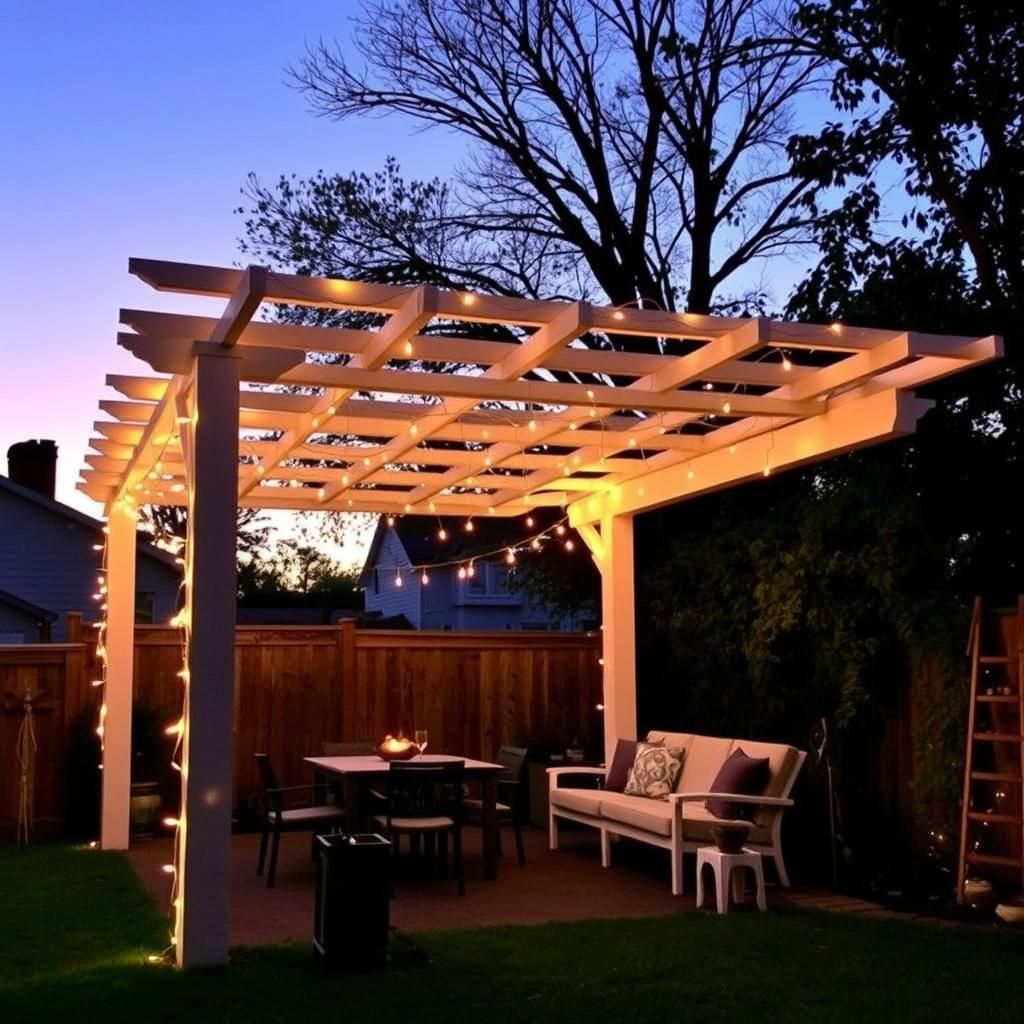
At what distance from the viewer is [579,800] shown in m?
8.68

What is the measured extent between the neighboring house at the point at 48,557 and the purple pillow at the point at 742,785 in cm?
1232

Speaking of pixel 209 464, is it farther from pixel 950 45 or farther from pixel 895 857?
pixel 950 45

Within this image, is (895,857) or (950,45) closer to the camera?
(895,857)

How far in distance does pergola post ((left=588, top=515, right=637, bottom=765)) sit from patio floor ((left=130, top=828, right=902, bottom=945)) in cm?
95

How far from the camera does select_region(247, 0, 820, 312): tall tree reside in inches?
518

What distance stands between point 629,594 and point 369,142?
6485 mm

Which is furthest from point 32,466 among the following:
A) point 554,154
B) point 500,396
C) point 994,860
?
point 994,860

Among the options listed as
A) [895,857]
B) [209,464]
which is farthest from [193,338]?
[895,857]

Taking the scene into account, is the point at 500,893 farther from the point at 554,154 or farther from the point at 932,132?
the point at 554,154

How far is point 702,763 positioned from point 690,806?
0.38 meters

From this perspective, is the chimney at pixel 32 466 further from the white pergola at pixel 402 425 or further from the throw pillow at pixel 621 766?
the throw pillow at pixel 621 766

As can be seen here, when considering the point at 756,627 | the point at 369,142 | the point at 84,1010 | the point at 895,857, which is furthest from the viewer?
the point at 369,142

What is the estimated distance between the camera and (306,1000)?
4848 mm

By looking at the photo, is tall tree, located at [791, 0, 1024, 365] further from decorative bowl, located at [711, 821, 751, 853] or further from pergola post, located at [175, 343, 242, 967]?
pergola post, located at [175, 343, 242, 967]
